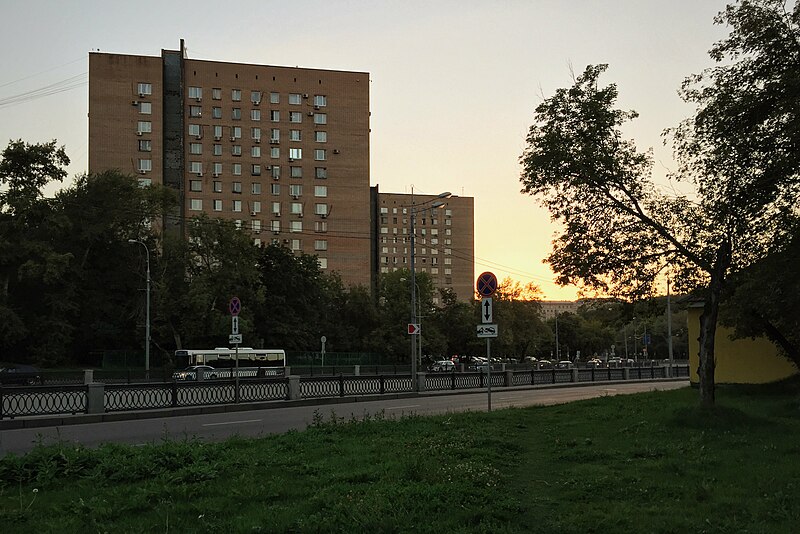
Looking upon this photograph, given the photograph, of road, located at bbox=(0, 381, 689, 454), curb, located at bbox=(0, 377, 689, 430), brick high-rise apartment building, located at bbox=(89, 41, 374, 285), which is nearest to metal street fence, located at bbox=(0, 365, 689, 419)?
curb, located at bbox=(0, 377, 689, 430)

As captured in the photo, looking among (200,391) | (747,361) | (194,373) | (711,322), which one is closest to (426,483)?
(711,322)

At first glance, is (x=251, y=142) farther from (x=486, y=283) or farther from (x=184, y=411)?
(x=486, y=283)

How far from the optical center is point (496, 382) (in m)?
38.8

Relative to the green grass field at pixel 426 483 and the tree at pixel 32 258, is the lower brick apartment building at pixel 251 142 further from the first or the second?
the green grass field at pixel 426 483

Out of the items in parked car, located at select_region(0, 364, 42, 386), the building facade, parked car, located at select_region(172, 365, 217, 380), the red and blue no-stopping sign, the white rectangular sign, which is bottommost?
parked car, located at select_region(172, 365, 217, 380)

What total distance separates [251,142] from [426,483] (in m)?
89.8

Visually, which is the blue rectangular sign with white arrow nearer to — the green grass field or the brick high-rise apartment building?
the green grass field

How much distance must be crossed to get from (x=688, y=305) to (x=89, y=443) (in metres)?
20.5

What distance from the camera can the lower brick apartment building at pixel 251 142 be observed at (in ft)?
283

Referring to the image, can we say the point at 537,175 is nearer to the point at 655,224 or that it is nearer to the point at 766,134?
the point at 655,224

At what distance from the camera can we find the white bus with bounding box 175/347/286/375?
53562 millimetres

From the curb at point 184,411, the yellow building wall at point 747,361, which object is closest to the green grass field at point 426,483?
the curb at point 184,411

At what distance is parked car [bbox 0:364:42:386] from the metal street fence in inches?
462

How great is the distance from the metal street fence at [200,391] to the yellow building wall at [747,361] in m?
12.0
